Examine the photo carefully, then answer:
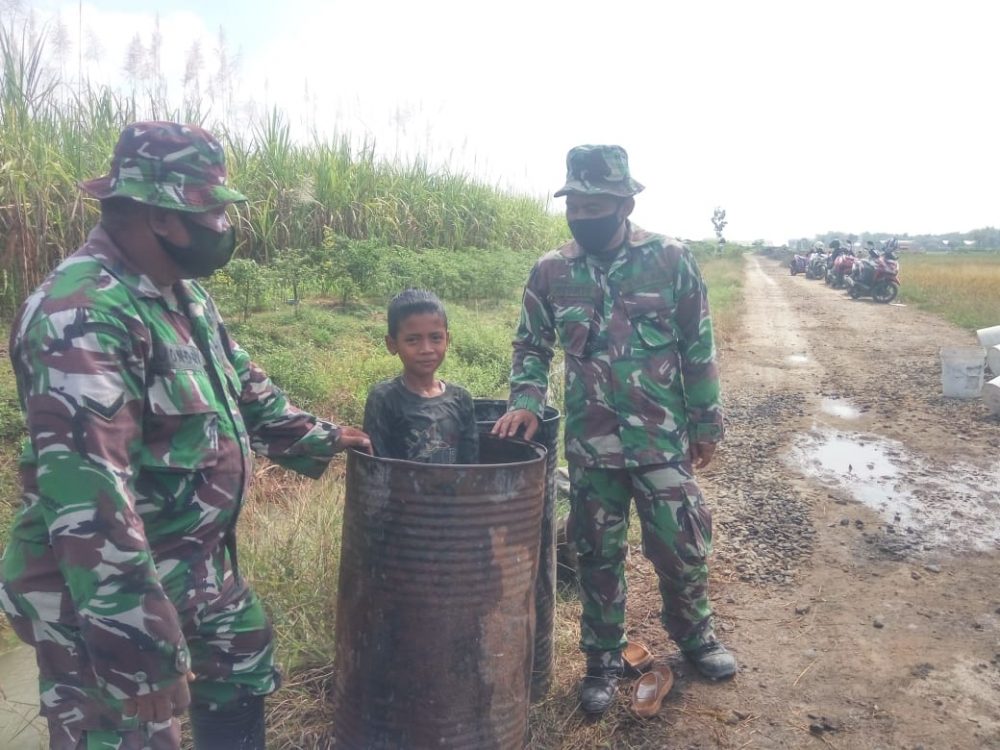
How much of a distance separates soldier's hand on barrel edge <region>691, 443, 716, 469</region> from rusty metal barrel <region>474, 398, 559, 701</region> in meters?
0.49

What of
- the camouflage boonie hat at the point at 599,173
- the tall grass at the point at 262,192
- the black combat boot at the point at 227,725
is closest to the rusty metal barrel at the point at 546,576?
the camouflage boonie hat at the point at 599,173

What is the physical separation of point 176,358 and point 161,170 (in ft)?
1.29

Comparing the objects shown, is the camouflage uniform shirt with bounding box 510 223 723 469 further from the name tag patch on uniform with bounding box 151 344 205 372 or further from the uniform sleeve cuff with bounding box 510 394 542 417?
the name tag patch on uniform with bounding box 151 344 205 372

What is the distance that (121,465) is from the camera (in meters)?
1.53

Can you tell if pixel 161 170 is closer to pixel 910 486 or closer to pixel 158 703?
pixel 158 703

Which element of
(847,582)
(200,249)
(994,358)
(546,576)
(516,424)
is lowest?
(847,582)

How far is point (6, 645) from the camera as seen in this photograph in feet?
10.5

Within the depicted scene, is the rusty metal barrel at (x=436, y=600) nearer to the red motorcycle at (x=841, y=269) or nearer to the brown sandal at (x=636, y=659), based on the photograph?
the brown sandal at (x=636, y=659)

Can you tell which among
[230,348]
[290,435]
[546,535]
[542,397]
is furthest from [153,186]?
[546,535]

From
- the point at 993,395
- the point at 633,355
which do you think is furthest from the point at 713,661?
the point at 993,395

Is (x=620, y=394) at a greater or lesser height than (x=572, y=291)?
lesser

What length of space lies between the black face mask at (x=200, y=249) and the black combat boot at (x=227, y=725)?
3.62 ft

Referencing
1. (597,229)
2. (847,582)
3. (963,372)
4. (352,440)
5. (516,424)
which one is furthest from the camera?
(963,372)

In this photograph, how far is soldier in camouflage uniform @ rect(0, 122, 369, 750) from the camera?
1481 millimetres
